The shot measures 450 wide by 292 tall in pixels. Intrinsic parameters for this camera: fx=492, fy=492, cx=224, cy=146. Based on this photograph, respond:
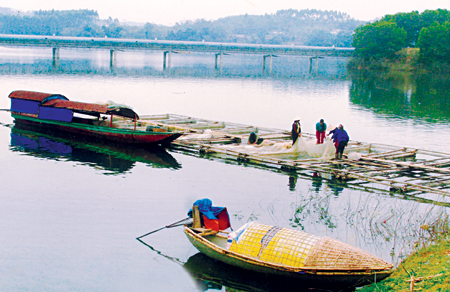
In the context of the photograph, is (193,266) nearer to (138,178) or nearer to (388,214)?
(388,214)

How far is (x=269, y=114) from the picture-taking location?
63.3m

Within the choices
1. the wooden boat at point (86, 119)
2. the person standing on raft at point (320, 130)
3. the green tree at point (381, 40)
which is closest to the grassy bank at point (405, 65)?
the green tree at point (381, 40)

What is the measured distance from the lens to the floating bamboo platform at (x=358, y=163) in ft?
90.7

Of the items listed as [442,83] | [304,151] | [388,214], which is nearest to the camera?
[388,214]

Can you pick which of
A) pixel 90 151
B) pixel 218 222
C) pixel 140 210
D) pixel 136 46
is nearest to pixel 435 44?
pixel 136 46

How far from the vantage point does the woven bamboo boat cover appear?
49.4ft

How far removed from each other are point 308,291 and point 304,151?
17810 mm

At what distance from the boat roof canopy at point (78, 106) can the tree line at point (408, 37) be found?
10884 cm

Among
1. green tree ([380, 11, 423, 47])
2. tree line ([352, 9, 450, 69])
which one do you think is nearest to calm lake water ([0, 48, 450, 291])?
tree line ([352, 9, 450, 69])

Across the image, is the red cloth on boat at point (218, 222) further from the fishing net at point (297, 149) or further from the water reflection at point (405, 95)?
the water reflection at point (405, 95)

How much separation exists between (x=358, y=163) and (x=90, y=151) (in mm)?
19054

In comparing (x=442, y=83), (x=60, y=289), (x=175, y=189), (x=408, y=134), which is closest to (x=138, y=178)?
(x=175, y=189)

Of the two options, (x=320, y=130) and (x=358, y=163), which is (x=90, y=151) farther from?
(x=358, y=163)

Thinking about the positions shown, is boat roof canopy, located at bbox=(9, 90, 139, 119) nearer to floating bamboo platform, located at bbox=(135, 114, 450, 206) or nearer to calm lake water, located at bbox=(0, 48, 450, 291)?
calm lake water, located at bbox=(0, 48, 450, 291)
